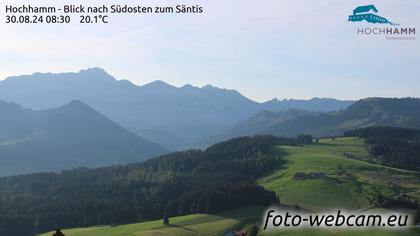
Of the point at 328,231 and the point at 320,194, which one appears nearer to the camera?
the point at 328,231

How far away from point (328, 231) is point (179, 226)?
49643 millimetres

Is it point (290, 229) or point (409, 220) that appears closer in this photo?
point (290, 229)

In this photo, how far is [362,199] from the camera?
618 ft

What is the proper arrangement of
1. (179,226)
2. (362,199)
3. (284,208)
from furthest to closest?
(362,199), (284,208), (179,226)

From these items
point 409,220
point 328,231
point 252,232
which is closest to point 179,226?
point 252,232

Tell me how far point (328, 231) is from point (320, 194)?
7614cm

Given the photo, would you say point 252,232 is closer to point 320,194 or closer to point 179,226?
point 179,226

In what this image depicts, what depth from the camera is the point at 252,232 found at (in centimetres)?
13238

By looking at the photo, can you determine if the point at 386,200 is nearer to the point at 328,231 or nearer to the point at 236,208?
the point at 236,208

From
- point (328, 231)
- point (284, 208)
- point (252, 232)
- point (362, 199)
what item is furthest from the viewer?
point (362, 199)

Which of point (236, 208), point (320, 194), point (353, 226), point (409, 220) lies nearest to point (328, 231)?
point (353, 226)

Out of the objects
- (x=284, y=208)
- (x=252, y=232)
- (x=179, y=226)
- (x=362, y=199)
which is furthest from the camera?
(x=362, y=199)

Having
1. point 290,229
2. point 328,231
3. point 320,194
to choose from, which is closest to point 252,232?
point 290,229

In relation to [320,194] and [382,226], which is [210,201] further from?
[382,226]
